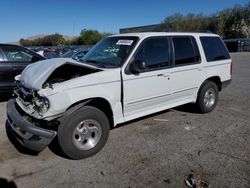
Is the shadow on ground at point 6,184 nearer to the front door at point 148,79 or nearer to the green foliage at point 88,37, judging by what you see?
the front door at point 148,79

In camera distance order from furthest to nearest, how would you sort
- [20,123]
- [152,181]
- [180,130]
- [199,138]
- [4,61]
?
[4,61] → [180,130] → [199,138] → [20,123] → [152,181]

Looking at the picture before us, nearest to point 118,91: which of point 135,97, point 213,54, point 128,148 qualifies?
point 135,97

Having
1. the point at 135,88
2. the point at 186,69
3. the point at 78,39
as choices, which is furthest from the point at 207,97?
the point at 78,39

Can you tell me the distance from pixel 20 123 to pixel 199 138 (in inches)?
123

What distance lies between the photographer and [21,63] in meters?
7.56

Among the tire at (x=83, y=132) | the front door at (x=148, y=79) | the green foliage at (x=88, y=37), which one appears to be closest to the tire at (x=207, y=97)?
the front door at (x=148, y=79)

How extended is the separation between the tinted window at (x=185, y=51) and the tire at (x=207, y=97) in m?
0.74

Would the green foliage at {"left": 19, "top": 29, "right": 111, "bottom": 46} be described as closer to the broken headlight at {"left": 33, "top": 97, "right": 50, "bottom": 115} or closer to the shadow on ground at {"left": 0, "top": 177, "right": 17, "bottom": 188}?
the broken headlight at {"left": 33, "top": 97, "right": 50, "bottom": 115}

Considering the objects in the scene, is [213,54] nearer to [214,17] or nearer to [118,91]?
[118,91]

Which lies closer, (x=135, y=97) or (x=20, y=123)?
(x=20, y=123)

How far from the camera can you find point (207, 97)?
250 inches

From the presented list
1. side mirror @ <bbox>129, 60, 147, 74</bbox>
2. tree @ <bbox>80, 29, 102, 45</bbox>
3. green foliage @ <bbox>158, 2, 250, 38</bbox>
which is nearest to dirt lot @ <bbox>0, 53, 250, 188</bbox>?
side mirror @ <bbox>129, 60, 147, 74</bbox>

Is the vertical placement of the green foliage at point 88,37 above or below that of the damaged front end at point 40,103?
above

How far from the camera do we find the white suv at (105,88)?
3.78m
